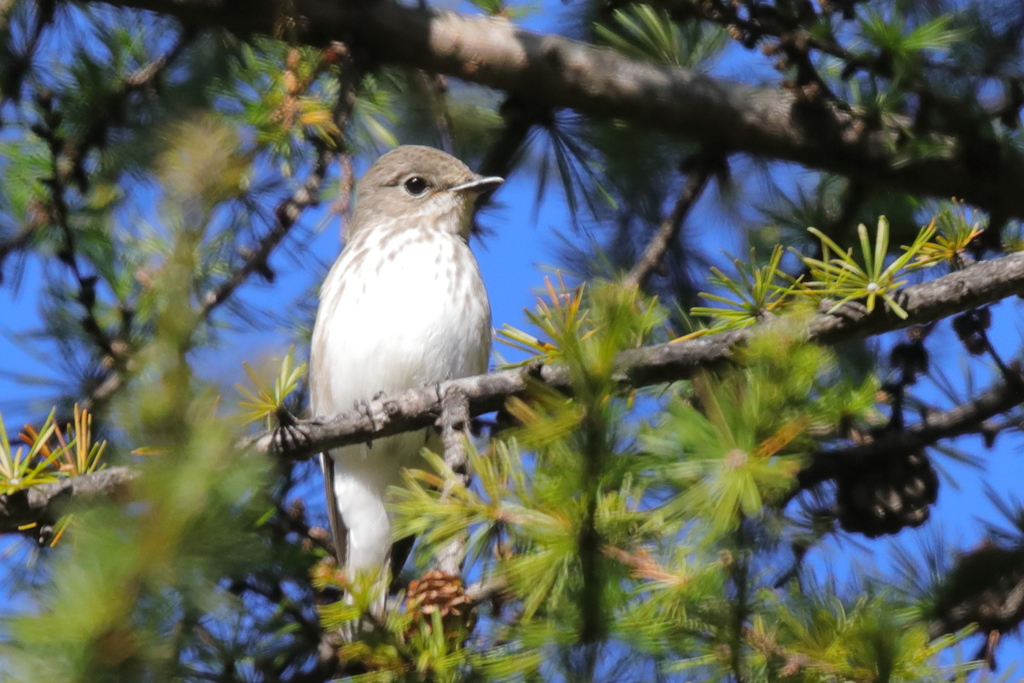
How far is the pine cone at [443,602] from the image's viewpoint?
2455 mm

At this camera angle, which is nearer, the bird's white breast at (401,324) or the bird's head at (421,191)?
the bird's white breast at (401,324)

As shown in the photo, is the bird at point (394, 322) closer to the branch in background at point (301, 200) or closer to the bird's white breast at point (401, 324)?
the bird's white breast at point (401, 324)

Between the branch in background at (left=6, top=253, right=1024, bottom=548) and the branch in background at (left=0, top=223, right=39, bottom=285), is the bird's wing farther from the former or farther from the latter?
the branch in background at (left=6, top=253, right=1024, bottom=548)

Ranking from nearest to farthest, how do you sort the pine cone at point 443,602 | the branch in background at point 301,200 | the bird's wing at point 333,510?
1. the pine cone at point 443,602
2. the branch in background at point 301,200
3. the bird's wing at point 333,510

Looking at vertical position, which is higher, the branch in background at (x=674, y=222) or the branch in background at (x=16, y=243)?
the branch in background at (x=16, y=243)

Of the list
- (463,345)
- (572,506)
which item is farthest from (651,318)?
(463,345)

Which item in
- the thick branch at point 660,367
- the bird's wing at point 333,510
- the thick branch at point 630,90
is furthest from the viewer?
the bird's wing at point 333,510

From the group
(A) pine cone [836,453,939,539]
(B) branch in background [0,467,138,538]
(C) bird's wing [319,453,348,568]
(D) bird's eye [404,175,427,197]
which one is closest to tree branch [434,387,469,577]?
(B) branch in background [0,467,138,538]

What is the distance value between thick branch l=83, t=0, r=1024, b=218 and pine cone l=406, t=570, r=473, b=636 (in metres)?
2.29

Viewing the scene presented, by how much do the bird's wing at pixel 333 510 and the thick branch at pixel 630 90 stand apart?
1637 millimetres

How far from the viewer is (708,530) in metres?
2.06

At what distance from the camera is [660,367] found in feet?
9.15

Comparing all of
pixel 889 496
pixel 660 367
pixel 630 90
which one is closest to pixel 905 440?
pixel 889 496

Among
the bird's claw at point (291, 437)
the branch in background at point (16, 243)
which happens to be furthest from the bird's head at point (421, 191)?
the bird's claw at point (291, 437)
